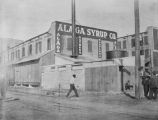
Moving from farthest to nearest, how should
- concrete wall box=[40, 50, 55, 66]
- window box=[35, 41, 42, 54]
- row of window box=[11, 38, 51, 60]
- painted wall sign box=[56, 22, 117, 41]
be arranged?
window box=[35, 41, 42, 54] → row of window box=[11, 38, 51, 60] → painted wall sign box=[56, 22, 117, 41] → concrete wall box=[40, 50, 55, 66]

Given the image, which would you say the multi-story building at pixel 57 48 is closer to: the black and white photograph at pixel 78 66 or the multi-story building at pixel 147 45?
the black and white photograph at pixel 78 66

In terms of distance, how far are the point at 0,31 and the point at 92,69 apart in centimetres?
1088

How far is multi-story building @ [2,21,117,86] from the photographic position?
27592 mm

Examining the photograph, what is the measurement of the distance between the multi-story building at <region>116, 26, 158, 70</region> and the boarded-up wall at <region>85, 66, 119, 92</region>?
112 inches

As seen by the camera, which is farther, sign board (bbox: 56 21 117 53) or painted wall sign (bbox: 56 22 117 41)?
painted wall sign (bbox: 56 22 117 41)

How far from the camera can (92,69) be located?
17922mm

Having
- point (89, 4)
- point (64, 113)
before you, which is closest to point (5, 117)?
point (64, 113)

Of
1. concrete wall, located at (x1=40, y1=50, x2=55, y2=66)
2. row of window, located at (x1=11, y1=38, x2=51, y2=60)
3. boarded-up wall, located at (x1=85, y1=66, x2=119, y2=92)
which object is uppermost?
row of window, located at (x1=11, y1=38, x2=51, y2=60)

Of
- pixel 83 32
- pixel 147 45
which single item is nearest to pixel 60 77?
pixel 83 32

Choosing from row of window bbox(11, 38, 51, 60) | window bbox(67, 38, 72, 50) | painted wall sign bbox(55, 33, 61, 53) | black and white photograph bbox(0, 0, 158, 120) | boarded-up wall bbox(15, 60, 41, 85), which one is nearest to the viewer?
black and white photograph bbox(0, 0, 158, 120)

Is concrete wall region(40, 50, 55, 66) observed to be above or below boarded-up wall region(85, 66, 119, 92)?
above

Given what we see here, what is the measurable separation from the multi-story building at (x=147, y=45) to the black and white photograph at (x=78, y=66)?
9 cm

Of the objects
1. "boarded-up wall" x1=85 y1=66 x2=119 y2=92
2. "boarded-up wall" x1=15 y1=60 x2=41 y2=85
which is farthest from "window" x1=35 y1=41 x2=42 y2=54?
"boarded-up wall" x1=85 y1=66 x2=119 y2=92

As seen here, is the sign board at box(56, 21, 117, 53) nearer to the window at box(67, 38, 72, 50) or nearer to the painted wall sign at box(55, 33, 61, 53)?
the painted wall sign at box(55, 33, 61, 53)
